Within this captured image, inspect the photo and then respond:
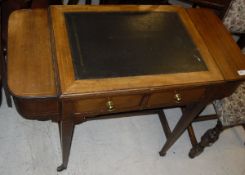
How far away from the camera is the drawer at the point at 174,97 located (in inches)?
41.6

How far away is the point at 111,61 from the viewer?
1.01 meters

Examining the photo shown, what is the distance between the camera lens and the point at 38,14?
1.13 meters

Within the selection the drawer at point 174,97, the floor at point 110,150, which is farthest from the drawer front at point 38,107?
the floor at point 110,150

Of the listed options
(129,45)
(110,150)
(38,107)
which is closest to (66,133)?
(38,107)

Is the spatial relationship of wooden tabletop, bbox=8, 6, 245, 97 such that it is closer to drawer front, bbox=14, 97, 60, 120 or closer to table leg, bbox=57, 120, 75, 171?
drawer front, bbox=14, 97, 60, 120

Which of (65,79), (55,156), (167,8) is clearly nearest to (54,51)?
(65,79)

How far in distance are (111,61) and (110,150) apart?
2.69 feet

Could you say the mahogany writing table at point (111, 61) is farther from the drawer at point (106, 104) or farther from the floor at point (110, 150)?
the floor at point (110, 150)

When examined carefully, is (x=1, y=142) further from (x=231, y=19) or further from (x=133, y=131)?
(x=231, y=19)

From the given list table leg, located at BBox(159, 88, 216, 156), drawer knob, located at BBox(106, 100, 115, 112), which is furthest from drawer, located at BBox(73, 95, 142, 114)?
table leg, located at BBox(159, 88, 216, 156)

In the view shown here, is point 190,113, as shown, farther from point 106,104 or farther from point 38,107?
point 38,107

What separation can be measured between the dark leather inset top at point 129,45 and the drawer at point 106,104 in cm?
9

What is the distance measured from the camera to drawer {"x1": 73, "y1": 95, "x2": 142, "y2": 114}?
0.97 meters

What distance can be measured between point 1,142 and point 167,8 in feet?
3.93
